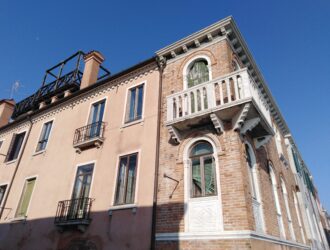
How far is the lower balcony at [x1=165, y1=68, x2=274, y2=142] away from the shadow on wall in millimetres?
2953

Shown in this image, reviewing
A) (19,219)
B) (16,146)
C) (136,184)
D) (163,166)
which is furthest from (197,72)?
(16,146)

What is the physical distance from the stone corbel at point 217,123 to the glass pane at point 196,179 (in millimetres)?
1332

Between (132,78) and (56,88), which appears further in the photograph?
(56,88)

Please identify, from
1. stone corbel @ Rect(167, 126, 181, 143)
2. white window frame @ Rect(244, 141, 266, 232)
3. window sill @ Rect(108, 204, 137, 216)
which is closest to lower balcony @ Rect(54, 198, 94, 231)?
window sill @ Rect(108, 204, 137, 216)

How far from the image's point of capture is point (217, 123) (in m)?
8.34

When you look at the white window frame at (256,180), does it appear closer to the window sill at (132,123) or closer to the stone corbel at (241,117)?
the stone corbel at (241,117)

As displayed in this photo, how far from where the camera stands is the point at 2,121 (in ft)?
69.3

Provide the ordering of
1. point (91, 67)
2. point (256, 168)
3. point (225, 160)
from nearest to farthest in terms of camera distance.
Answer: point (225, 160), point (256, 168), point (91, 67)

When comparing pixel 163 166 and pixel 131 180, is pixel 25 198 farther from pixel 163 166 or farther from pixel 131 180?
pixel 163 166

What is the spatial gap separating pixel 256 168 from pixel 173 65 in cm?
573

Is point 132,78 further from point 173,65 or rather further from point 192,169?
point 192,169

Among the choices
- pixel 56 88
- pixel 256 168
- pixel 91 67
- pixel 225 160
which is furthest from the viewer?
pixel 56 88

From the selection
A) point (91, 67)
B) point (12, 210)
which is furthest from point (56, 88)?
point (12, 210)

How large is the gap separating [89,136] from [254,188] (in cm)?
792
